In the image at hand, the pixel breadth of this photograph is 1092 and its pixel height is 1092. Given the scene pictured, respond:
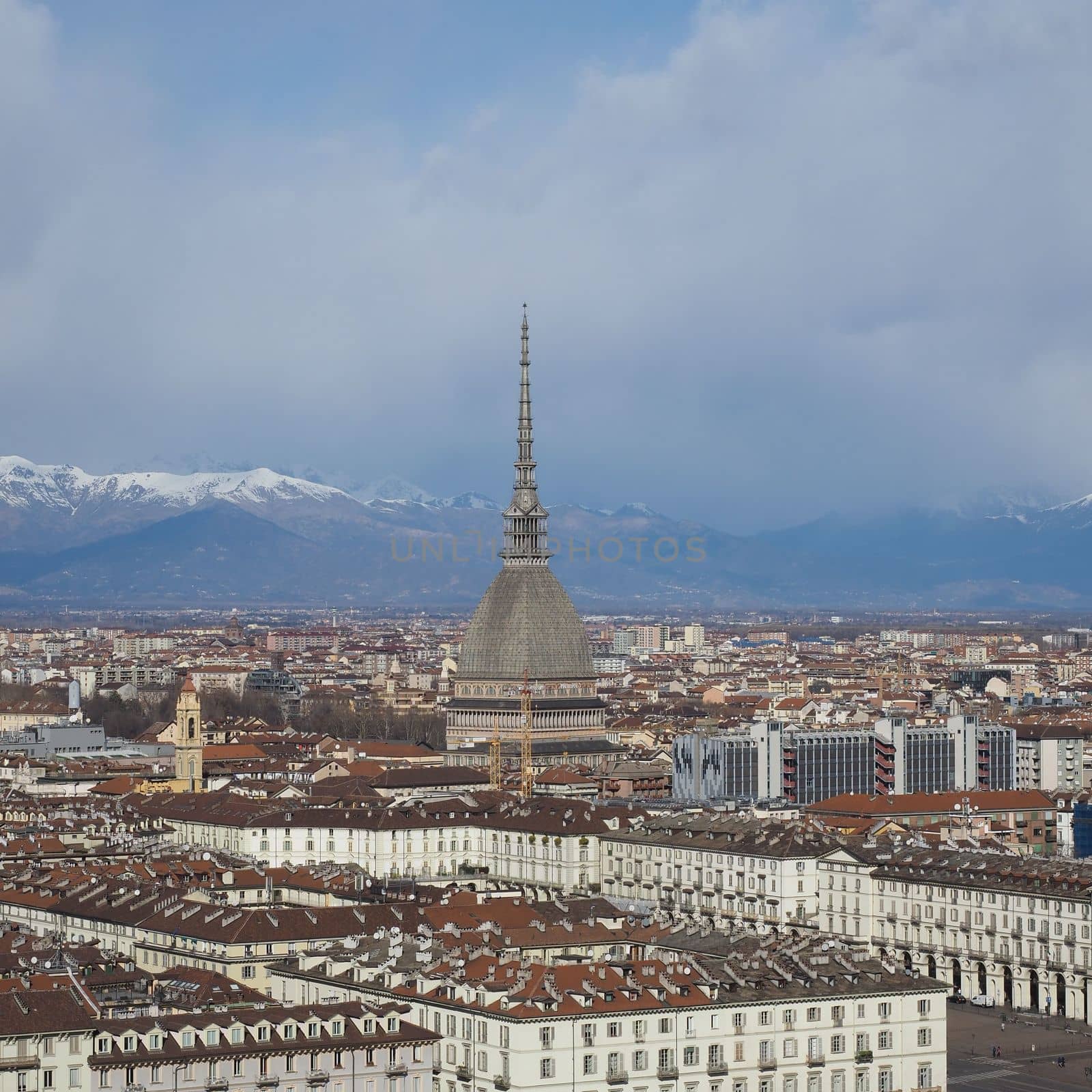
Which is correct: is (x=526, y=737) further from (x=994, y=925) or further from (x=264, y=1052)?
(x=264, y=1052)

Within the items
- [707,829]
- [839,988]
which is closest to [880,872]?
[707,829]

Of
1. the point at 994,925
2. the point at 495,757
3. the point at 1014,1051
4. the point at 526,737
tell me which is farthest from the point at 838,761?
the point at 1014,1051

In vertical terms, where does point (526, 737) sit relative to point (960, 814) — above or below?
above

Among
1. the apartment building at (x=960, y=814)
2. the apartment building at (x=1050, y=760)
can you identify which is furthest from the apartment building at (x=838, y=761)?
the apartment building at (x=960, y=814)

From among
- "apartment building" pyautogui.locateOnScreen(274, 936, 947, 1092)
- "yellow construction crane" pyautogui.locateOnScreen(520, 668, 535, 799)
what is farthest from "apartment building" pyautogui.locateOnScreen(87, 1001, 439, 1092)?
"yellow construction crane" pyautogui.locateOnScreen(520, 668, 535, 799)

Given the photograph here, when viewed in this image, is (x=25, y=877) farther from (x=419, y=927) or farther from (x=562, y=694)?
(x=562, y=694)
